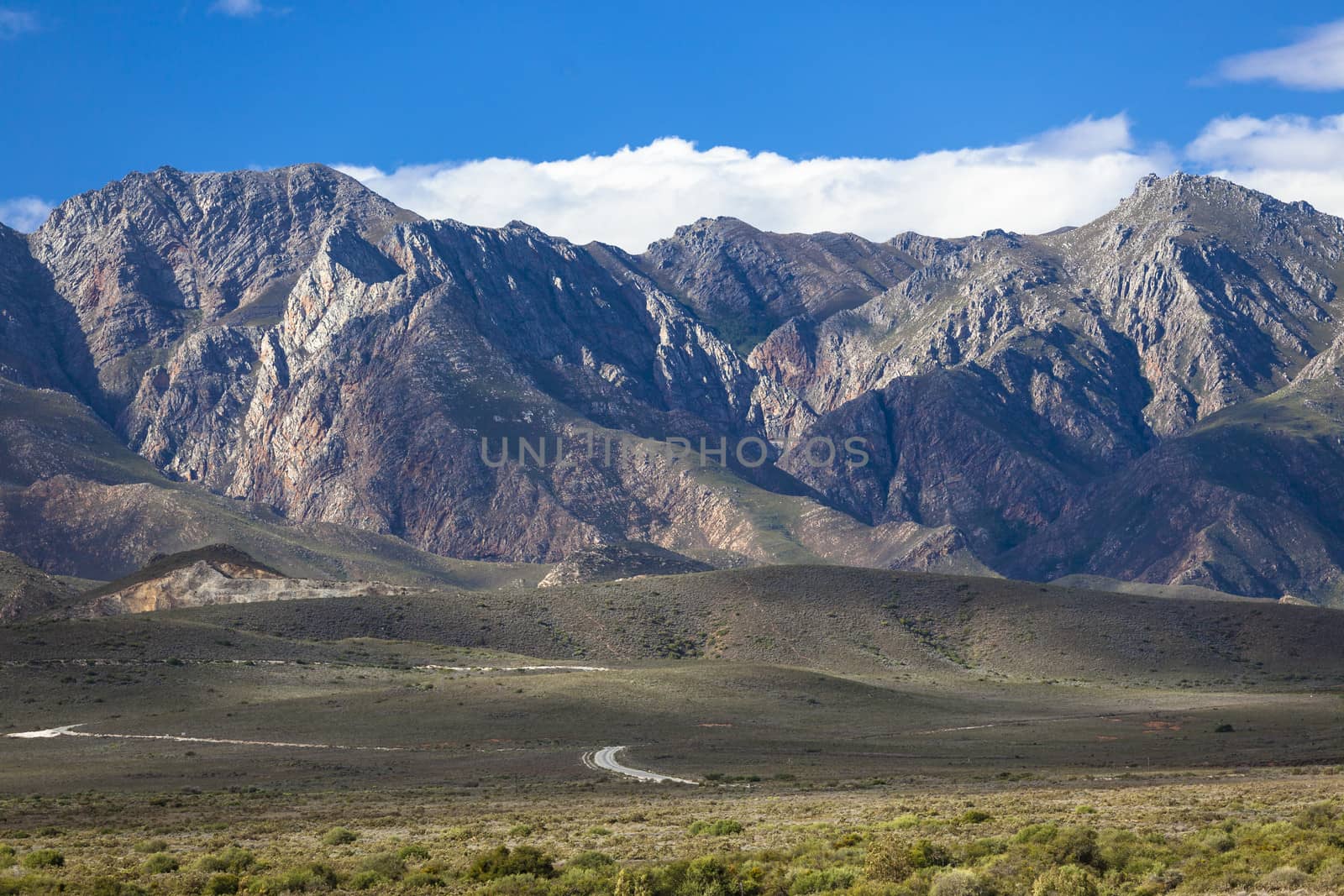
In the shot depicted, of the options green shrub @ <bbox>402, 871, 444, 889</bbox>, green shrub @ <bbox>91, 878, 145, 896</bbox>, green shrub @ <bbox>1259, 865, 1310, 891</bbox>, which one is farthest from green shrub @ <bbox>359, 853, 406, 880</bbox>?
green shrub @ <bbox>1259, 865, 1310, 891</bbox>

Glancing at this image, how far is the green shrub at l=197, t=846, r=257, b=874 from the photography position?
154ft

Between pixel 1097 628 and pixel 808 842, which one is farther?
pixel 1097 628

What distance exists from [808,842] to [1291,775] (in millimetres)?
35760

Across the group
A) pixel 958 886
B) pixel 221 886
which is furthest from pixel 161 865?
pixel 958 886

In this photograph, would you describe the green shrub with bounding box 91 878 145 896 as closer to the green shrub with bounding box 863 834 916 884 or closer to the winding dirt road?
the green shrub with bounding box 863 834 916 884

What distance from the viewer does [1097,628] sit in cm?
19425

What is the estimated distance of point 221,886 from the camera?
44.0 m

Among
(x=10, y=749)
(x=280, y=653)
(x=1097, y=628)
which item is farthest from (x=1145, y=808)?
(x=1097, y=628)

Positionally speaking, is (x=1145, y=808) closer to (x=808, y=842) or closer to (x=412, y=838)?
(x=808, y=842)

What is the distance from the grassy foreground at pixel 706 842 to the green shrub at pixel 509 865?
0.21ft

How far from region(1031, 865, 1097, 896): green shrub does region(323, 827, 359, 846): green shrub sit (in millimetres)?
23376

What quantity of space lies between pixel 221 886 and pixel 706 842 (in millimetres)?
14641

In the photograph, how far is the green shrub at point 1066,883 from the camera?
3841 cm

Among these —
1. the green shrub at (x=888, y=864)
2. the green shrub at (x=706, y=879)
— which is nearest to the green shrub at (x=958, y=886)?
the green shrub at (x=888, y=864)
